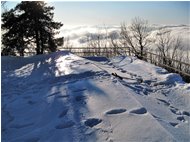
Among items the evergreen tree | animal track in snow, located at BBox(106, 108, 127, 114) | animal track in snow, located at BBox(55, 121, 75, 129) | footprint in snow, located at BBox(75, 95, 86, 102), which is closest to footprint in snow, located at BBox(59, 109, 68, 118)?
animal track in snow, located at BBox(55, 121, 75, 129)

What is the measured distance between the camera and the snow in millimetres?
6246

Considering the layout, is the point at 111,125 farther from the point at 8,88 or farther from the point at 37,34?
the point at 37,34

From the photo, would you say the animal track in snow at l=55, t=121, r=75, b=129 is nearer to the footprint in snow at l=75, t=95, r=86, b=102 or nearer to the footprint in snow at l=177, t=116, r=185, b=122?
the footprint in snow at l=75, t=95, r=86, b=102

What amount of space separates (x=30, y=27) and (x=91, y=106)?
72.1 ft

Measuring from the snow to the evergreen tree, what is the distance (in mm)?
16714

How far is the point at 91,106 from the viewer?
7.46 metres

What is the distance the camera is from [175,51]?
46.9 meters

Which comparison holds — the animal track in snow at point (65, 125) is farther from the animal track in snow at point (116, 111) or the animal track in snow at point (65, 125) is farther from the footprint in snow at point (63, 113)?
the animal track in snow at point (116, 111)

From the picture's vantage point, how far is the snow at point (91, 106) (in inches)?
246

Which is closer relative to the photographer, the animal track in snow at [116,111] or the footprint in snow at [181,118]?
the animal track in snow at [116,111]

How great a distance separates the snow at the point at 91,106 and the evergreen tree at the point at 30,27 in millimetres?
16714

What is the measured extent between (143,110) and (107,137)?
4.22 feet

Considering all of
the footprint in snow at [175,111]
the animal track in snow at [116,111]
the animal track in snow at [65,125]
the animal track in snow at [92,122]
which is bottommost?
the footprint in snow at [175,111]

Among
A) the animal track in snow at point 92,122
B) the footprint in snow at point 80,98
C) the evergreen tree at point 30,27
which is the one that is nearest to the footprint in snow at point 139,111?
the animal track in snow at point 92,122
